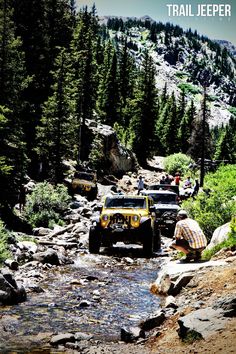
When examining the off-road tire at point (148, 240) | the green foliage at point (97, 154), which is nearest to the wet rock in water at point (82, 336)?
the off-road tire at point (148, 240)

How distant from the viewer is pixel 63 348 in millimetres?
6891

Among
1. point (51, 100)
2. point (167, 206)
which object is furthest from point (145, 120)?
point (167, 206)

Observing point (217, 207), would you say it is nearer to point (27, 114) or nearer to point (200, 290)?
point (200, 290)

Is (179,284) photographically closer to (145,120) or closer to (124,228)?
(124,228)

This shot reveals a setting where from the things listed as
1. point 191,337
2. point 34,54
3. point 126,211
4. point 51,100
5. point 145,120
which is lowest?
point 191,337

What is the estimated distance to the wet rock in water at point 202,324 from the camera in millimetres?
6441

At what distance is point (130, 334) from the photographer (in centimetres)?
735

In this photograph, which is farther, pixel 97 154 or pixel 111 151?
pixel 111 151

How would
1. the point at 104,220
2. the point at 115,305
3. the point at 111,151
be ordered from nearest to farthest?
the point at 115,305 < the point at 104,220 < the point at 111,151

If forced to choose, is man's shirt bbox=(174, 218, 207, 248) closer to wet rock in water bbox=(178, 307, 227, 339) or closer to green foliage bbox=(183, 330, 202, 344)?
wet rock in water bbox=(178, 307, 227, 339)

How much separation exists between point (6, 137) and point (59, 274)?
34.2 ft

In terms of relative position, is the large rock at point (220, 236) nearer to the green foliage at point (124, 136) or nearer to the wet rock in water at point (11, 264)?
the wet rock in water at point (11, 264)

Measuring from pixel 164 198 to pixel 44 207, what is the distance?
20.9ft

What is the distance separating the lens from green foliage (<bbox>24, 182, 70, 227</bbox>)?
22.1 metres
